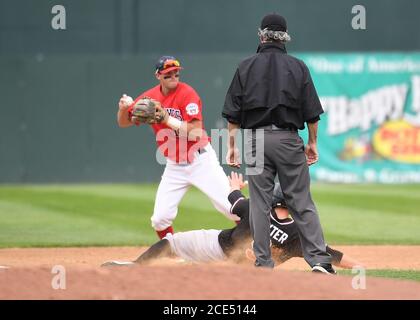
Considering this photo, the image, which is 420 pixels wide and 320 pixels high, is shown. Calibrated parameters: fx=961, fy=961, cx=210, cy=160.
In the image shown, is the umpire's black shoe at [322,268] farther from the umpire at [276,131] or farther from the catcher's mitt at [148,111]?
the catcher's mitt at [148,111]

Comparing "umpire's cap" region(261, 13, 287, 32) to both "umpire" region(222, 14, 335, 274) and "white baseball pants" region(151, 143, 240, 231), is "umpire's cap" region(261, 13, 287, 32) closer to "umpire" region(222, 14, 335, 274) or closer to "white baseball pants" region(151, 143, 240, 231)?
"umpire" region(222, 14, 335, 274)

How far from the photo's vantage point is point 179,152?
8.71 m

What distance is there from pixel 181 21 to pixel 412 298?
13313 mm

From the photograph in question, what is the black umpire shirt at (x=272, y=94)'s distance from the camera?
705 cm

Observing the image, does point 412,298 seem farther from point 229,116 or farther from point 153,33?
point 153,33

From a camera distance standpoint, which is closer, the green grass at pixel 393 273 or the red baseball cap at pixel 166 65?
the green grass at pixel 393 273

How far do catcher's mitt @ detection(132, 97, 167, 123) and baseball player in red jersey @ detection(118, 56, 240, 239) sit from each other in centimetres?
22

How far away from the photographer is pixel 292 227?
7.57 metres

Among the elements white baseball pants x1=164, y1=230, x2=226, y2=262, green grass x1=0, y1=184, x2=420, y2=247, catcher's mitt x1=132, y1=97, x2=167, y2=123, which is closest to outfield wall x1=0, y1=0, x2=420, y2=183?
green grass x1=0, y1=184, x2=420, y2=247

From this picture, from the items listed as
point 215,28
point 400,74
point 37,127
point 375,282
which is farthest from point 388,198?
point 375,282

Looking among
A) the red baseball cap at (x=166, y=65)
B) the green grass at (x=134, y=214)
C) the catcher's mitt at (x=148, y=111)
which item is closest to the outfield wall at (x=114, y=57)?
the green grass at (x=134, y=214)

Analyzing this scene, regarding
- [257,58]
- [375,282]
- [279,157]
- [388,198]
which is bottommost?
[388,198]

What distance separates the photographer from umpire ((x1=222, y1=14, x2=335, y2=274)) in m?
7.04

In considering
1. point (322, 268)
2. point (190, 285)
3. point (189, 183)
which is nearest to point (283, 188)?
point (322, 268)
